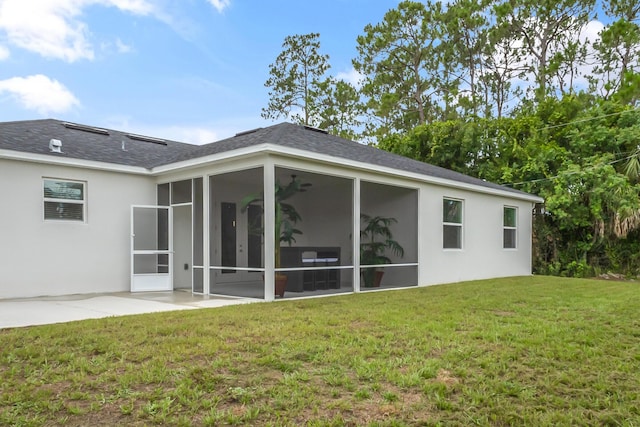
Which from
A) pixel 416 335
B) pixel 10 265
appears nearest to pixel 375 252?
pixel 416 335

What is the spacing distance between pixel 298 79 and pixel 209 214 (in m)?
17.6

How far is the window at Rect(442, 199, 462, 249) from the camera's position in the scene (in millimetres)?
11914

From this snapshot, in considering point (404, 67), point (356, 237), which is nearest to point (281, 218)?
point (356, 237)

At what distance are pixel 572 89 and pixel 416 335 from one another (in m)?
20.5

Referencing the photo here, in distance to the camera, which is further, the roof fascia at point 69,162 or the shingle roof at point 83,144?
the shingle roof at point 83,144

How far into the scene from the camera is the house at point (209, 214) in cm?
860

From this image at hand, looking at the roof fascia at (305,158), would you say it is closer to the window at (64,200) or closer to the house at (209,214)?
the house at (209,214)

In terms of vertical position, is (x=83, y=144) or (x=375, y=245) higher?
(x=83, y=144)

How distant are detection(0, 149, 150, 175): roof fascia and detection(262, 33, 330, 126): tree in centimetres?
1592

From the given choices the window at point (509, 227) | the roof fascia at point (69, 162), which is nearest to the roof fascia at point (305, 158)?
the roof fascia at point (69, 162)

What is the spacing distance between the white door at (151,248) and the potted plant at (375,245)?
4169 mm

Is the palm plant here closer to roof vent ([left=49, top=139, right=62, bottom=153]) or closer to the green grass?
the green grass

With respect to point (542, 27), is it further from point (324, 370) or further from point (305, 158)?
point (324, 370)

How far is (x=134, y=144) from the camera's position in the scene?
12.4 metres
